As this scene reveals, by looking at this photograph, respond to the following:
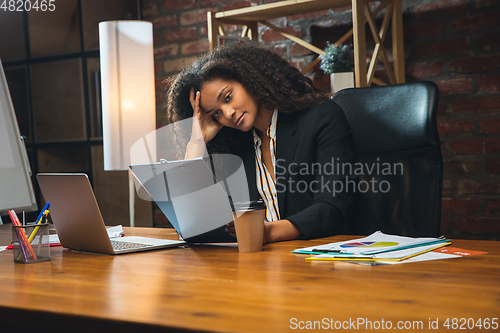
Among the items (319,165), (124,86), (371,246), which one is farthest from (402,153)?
(124,86)

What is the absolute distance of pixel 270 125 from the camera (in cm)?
160

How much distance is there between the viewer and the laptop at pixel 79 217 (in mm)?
902

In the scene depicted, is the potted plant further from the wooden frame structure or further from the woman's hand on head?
the woman's hand on head

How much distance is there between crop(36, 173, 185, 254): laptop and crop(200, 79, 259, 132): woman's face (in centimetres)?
59

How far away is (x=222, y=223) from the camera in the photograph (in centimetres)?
98

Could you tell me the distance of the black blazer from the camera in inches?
51.1

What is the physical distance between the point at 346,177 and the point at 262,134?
1.44 feet

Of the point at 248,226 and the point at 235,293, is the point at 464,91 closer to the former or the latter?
the point at 248,226

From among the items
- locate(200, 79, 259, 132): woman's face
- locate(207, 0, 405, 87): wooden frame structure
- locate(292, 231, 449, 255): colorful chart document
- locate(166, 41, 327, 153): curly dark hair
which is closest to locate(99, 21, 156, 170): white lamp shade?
locate(207, 0, 405, 87): wooden frame structure

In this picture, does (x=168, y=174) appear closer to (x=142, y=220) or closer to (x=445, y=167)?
(x=445, y=167)

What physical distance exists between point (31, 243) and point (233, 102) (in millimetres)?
811

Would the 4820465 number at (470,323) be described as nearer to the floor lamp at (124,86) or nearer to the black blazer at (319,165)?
the black blazer at (319,165)

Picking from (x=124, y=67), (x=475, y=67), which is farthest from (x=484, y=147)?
(x=124, y=67)

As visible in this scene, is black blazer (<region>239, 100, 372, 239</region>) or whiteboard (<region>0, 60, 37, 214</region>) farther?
black blazer (<region>239, 100, 372, 239</region>)
